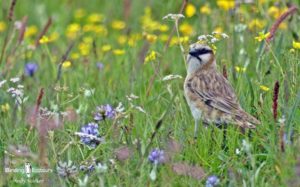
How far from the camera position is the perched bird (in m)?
6.36

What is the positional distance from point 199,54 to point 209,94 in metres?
0.36

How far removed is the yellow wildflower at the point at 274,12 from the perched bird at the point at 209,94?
5.47 feet

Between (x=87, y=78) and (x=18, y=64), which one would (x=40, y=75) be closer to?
(x=18, y=64)

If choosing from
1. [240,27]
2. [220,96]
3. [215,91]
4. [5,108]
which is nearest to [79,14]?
[240,27]

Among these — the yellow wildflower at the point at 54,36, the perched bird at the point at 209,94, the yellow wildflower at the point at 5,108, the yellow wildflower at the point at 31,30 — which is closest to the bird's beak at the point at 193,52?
the perched bird at the point at 209,94

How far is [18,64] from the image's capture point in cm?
899

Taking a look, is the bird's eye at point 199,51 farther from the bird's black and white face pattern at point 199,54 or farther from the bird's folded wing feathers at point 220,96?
the bird's folded wing feathers at point 220,96

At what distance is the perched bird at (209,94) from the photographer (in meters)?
6.36

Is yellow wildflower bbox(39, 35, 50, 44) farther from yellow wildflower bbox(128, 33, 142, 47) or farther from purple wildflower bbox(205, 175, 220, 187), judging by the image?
purple wildflower bbox(205, 175, 220, 187)

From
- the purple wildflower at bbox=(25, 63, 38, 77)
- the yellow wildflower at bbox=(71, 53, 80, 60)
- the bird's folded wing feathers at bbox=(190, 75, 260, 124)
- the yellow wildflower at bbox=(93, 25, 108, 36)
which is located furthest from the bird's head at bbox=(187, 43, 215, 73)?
the yellow wildflower at bbox=(93, 25, 108, 36)

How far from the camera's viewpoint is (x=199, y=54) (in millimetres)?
7062

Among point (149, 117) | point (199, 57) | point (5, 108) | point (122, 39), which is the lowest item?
point (122, 39)

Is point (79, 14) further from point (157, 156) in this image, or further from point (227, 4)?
point (157, 156)

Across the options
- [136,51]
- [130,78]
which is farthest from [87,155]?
[136,51]
